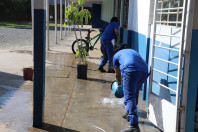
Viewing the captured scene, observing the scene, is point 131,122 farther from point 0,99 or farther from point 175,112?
point 0,99

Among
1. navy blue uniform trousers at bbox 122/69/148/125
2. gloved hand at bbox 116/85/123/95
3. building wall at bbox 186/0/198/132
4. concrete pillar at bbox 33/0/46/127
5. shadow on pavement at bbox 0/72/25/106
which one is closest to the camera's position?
building wall at bbox 186/0/198/132

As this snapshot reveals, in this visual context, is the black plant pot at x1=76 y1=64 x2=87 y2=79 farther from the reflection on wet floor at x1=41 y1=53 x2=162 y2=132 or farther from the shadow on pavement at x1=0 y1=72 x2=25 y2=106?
the shadow on pavement at x1=0 y1=72 x2=25 y2=106

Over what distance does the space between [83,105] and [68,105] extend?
1.06 feet

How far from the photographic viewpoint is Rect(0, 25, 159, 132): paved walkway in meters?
4.95

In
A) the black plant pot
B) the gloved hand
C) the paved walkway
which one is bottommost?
the paved walkway

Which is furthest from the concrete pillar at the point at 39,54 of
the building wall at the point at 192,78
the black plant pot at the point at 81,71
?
the black plant pot at the point at 81,71

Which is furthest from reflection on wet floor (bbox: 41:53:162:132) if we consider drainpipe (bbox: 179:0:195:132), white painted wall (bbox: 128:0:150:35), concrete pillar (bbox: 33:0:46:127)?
white painted wall (bbox: 128:0:150:35)

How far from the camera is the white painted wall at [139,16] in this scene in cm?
652

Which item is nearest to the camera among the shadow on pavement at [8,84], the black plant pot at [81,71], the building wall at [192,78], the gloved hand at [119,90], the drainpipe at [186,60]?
the drainpipe at [186,60]

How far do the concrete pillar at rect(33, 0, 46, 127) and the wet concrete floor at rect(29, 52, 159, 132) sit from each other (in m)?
0.39

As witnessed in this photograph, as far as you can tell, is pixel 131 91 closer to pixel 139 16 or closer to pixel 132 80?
pixel 132 80

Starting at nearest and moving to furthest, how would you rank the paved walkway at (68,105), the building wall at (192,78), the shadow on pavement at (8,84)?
the building wall at (192,78), the paved walkway at (68,105), the shadow on pavement at (8,84)

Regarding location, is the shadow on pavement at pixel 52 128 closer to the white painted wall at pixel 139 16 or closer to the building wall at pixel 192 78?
the building wall at pixel 192 78

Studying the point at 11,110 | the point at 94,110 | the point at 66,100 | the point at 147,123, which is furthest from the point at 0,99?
the point at 147,123
